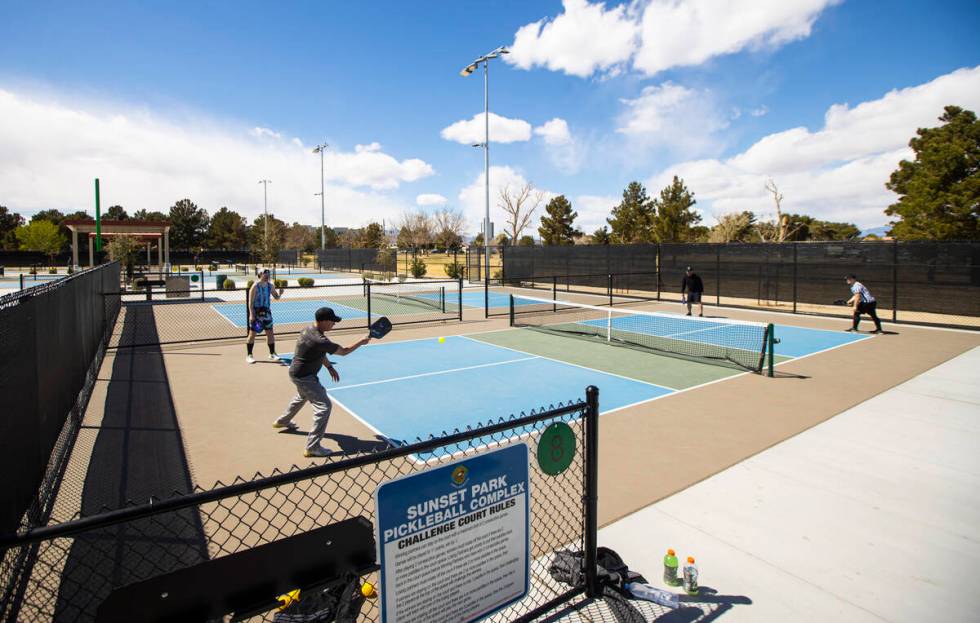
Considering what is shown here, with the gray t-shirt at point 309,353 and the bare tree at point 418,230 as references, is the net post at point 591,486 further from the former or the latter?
the bare tree at point 418,230

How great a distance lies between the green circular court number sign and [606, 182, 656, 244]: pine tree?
59.9m

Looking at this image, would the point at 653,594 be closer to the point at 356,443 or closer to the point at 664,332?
the point at 356,443

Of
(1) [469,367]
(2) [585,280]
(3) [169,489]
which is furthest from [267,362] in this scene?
(2) [585,280]

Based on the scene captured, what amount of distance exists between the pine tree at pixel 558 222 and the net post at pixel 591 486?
7027 centimetres

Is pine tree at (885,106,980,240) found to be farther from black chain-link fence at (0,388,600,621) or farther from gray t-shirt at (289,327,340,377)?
gray t-shirt at (289,327,340,377)

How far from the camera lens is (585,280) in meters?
34.1

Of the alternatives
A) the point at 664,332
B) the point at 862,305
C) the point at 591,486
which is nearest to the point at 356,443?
the point at 591,486

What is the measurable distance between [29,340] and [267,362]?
24.3ft

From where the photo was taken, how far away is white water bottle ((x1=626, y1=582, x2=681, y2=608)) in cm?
395

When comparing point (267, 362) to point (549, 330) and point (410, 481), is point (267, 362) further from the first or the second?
point (410, 481)

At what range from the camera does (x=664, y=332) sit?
17297 millimetres

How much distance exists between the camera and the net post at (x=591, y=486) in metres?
3.66

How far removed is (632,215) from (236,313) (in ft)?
170

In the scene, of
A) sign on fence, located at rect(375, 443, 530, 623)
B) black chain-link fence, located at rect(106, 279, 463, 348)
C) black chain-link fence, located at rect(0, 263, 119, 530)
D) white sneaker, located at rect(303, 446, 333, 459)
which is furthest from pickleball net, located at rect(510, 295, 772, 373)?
black chain-link fence, located at rect(0, 263, 119, 530)
